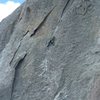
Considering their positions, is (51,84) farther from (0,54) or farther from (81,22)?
(0,54)

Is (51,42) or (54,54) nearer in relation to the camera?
(54,54)

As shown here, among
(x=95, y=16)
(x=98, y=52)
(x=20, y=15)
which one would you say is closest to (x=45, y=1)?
(x=20, y=15)

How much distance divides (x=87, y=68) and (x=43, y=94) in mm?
1740

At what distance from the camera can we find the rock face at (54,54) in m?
12.5

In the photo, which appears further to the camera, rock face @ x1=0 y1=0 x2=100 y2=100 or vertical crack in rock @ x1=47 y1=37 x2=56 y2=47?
vertical crack in rock @ x1=47 y1=37 x2=56 y2=47

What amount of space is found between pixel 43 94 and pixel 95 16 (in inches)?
105

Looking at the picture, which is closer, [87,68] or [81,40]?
[87,68]

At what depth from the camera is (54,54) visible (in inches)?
544

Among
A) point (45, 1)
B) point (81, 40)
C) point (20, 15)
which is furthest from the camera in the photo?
point (20, 15)

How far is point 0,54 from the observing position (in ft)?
55.2

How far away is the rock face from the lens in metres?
12.5

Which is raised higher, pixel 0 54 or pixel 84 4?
pixel 84 4

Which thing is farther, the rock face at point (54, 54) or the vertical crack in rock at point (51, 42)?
the vertical crack in rock at point (51, 42)

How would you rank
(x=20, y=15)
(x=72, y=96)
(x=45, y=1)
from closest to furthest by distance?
(x=72, y=96) → (x=45, y=1) → (x=20, y=15)
